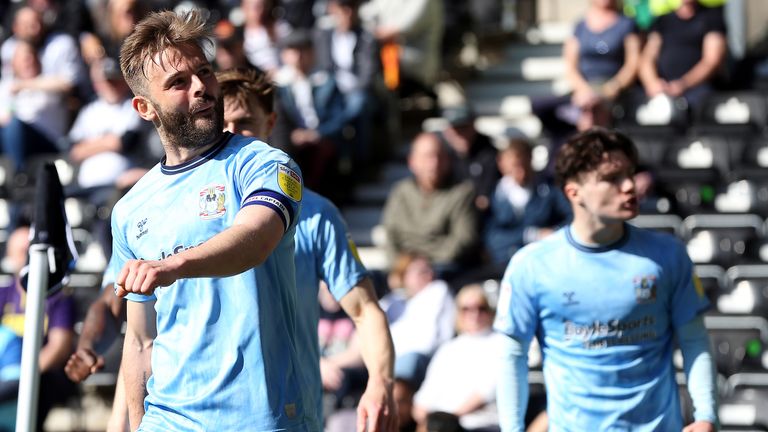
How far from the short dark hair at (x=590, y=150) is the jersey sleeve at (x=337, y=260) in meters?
1.08

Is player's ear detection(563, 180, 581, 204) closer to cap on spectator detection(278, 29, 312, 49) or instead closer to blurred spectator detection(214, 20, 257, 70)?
blurred spectator detection(214, 20, 257, 70)

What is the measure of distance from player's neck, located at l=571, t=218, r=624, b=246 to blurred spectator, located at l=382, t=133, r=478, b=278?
408cm

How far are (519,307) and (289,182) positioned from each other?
1938 mm

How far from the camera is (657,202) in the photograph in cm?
990

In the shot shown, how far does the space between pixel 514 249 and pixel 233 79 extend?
16.0ft

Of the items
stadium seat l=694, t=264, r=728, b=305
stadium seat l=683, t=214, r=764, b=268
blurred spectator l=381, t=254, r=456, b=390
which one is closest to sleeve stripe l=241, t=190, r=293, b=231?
blurred spectator l=381, t=254, r=456, b=390

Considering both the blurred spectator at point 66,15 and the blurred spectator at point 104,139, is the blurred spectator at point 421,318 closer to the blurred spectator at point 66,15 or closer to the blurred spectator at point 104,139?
the blurred spectator at point 104,139

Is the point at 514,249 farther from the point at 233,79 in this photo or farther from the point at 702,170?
the point at 233,79

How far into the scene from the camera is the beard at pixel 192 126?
13.5 ft

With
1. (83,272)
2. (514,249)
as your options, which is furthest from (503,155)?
(83,272)

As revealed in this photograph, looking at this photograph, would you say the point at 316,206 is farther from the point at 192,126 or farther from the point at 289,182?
the point at 289,182

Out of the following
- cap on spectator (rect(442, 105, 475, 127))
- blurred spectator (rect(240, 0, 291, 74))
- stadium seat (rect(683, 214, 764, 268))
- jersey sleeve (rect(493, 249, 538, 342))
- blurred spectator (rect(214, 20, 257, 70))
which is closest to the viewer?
jersey sleeve (rect(493, 249, 538, 342))

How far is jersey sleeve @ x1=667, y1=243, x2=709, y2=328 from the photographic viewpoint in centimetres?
548

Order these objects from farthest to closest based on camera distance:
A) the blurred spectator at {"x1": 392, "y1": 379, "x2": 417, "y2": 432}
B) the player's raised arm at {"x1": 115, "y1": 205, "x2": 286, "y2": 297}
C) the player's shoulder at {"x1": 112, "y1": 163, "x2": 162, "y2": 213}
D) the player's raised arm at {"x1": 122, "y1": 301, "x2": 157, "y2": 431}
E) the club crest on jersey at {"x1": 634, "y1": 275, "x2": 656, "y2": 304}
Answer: the blurred spectator at {"x1": 392, "y1": 379, "x2": 417, "y2": 432} < the club crest on jersey at {"x1": 634, "y1": 275, "x2": 656, "y2": 304} < the player's raised arm at {"x1": 122, "y1": 301, "x2": 157, "y2": 431} < the player's shoulder at {"x1": 112, "y1": 163, "x2": 162, "y2": 213} < the player's raised arm at {"x1": 115, "y1": 205, "x2": 286, "y2": 297}
